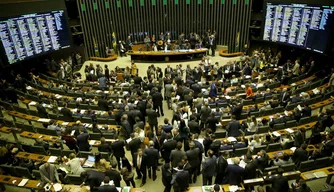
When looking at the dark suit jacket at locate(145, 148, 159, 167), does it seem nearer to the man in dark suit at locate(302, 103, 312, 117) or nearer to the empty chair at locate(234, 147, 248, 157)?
the empty chair at locate(234, 147, 248, 157)

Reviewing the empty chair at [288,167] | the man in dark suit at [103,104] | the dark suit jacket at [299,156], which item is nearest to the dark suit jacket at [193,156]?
the empty chair at [288,167]

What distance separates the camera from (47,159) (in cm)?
800

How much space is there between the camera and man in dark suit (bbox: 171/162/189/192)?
613cm

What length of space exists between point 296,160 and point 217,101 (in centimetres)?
409

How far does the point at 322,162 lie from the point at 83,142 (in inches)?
269

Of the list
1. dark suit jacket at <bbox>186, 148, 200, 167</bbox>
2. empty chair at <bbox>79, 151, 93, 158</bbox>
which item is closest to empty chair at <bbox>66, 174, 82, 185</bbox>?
empty chair at <bbox>79, 151, 93, 158</bbox>

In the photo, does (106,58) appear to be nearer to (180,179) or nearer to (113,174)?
(113,174)

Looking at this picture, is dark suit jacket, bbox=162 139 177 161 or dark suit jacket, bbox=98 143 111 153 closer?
dark suit jacket, bbox=162 139 177 161

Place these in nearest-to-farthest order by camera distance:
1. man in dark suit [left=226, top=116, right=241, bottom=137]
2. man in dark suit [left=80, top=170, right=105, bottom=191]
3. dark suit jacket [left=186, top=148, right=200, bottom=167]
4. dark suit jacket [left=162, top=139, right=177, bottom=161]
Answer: man in dark suit [left=80, top=170, right=105, bottom=191] < dark suit jacket [left=186, top=148, right=200, bottom=167] < dark suit jacket [left=162, top=139, right=177, bottom=161] < man in dark suit [left=226, top=116, right=241, bottom=137]

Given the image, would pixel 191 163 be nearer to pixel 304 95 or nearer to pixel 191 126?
pixel 191 126

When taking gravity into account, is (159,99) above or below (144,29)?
below

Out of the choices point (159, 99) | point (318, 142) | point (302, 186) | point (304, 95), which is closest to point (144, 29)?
point (159, 99)

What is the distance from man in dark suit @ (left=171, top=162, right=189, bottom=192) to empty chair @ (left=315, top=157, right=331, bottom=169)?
3.68m

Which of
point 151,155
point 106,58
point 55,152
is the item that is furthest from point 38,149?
point 106,58
